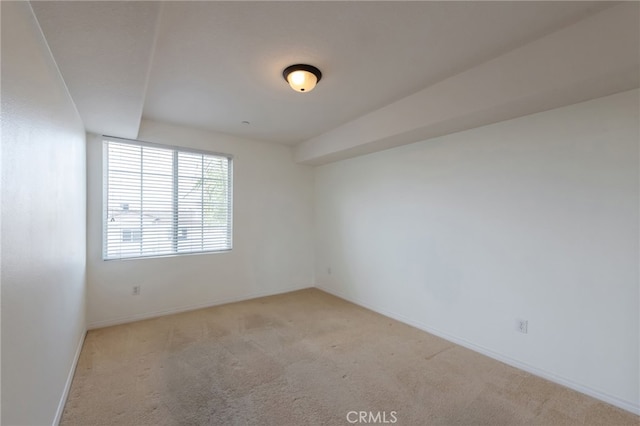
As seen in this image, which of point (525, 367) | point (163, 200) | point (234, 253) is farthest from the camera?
point (234, 253)

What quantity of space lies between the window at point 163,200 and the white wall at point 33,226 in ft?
4.21

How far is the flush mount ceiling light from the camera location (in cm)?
223

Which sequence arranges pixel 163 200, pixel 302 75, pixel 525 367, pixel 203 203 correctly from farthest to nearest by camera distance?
1. pixel 203 203
2. pixel 163 200
3. pixel 525 367
4. pixel 302 75

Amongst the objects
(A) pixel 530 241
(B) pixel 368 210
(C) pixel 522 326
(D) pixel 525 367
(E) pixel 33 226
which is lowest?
(D) pixel 525 367

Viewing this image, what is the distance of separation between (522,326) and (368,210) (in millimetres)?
2219

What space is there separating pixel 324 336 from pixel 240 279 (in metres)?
1.80

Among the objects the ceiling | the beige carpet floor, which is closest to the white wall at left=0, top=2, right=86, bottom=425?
the ceiling

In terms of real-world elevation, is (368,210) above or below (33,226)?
above

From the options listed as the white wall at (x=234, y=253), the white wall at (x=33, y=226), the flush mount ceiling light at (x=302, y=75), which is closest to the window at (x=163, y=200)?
the white wall at (x=234, y=253)

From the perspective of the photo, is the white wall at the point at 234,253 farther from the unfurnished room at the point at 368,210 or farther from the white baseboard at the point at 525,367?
the white baseboard at the point at 525,367

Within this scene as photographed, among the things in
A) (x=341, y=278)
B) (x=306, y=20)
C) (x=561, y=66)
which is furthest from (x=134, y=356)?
(x=561, y=66)

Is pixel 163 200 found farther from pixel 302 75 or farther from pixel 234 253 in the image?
pixel 302 75

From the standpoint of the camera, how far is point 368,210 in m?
4.11

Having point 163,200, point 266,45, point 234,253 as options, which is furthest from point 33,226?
point 234,253
